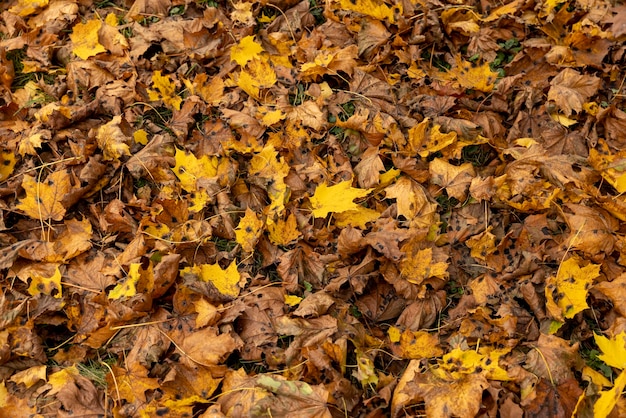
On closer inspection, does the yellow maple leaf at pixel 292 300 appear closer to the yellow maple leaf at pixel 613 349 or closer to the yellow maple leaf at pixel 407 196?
the yellow maple leaf at pixel 407 196

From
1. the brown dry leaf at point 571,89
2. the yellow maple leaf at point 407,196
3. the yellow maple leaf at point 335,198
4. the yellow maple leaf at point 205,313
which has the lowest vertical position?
the yellow maple leaf at point 205,313

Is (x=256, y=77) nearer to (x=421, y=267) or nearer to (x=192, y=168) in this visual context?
(x=192, y=168)

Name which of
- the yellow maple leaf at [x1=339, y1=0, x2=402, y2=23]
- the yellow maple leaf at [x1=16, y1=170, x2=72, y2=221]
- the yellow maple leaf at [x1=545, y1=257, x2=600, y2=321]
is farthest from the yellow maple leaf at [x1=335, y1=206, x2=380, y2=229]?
the yellow maple leaf at [x1=16, y1=170, x2=72, y2=221]

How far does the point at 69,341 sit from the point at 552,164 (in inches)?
81.0

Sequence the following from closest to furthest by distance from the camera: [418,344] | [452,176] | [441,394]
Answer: [441,394] → [418,344] → [452,176]

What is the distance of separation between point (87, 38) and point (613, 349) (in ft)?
8.97

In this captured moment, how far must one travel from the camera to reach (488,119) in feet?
8.39

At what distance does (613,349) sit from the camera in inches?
75.4

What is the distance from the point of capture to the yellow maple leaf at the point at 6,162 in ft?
8.27

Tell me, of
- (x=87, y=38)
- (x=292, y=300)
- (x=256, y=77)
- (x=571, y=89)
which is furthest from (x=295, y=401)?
(x=87, y=38)

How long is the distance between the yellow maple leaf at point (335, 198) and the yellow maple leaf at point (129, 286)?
0.72 metres

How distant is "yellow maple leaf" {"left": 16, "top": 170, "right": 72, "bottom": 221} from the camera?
2.37 meters

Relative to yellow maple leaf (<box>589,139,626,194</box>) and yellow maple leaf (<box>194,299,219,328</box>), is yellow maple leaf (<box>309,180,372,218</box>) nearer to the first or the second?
yellow maple leaf (<box>194,299,219,328</box>)

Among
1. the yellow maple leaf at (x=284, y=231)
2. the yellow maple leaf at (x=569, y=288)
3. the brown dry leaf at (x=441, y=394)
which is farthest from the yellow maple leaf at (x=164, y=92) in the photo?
the yellow maple leaf at (x=569, y=288)
